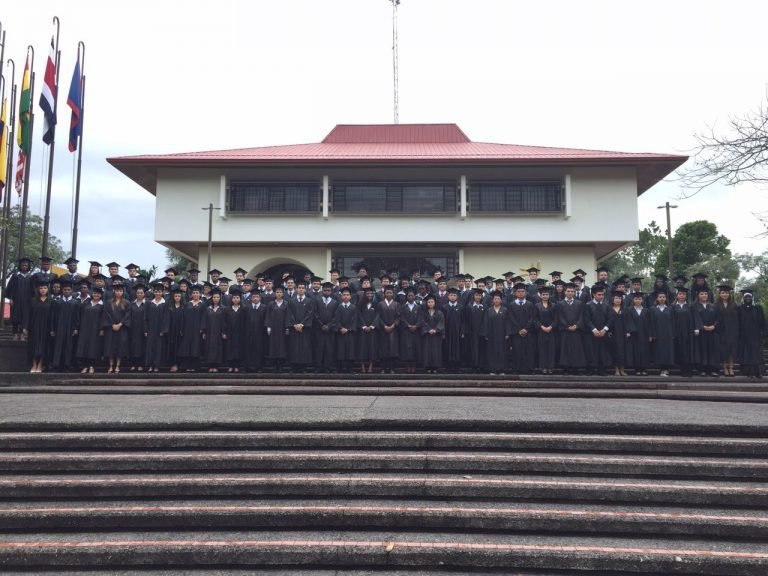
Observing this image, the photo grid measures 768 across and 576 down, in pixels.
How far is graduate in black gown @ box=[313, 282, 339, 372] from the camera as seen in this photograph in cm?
1026

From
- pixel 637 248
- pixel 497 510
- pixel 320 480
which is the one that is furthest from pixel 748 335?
pixel 637 248

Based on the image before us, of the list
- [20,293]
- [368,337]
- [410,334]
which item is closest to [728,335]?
[410,334]

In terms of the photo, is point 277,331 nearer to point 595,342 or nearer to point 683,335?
point 595,342

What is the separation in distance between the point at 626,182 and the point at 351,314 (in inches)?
452

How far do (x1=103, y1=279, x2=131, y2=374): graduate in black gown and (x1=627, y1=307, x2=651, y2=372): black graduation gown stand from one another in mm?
8842

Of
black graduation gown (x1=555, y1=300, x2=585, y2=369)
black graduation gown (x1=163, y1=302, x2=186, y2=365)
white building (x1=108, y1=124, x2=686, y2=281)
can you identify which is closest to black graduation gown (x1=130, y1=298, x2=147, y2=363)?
black graduation gown (x1=163, y1=302, x2=186, y2=365)

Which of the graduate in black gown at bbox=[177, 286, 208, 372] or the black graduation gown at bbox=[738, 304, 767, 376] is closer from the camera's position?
the black graduation gown at bbox=[738, 304, 767, 376]

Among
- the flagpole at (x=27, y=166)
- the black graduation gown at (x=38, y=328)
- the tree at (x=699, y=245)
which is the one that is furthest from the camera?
the tree at (x=699, y=245)

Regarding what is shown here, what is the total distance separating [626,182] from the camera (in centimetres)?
1752

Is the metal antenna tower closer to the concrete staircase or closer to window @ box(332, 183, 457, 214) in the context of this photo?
window @ box(332, 183, 457, 214)

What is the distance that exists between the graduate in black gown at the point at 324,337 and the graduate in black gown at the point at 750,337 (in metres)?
7.18

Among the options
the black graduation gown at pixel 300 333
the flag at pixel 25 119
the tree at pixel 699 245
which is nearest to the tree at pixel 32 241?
the flag at pixel 25 119

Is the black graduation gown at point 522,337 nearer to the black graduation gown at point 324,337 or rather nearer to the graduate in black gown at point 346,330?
the graduate in black gown at point 346,330

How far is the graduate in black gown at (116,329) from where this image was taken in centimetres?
995
